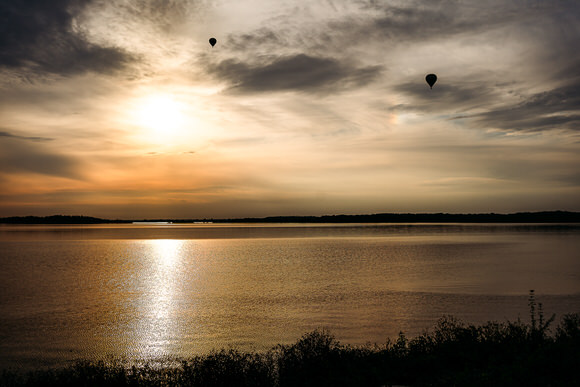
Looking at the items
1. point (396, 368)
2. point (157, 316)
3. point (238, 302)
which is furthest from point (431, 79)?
point (396, 368)

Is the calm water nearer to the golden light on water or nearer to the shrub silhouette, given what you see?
the golden light on water

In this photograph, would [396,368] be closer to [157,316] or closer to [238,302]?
[157,316]

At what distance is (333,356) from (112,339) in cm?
1313

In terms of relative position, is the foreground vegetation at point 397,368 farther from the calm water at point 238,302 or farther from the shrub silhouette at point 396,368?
the calm water at point 238,302

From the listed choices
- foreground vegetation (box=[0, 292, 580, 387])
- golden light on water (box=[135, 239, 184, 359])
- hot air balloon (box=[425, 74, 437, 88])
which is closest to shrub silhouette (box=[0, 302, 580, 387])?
foreground vegetation (box=[0, 292, 580, 387])

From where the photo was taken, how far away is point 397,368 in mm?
14375

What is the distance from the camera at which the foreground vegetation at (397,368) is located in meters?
12.0

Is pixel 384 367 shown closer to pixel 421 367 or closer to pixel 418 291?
pixel 421 367

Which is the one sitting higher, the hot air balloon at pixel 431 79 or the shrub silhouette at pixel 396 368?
the hot air balloon at pixel 431 79

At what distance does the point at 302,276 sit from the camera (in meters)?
49.2

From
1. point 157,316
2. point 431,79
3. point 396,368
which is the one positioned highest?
point 431,79

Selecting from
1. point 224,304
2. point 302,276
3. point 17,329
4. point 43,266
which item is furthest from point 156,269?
point 17,329

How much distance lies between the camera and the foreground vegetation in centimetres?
1195

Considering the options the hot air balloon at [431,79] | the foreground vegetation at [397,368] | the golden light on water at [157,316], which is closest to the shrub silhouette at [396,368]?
the foreground vegetation at [397,368]
